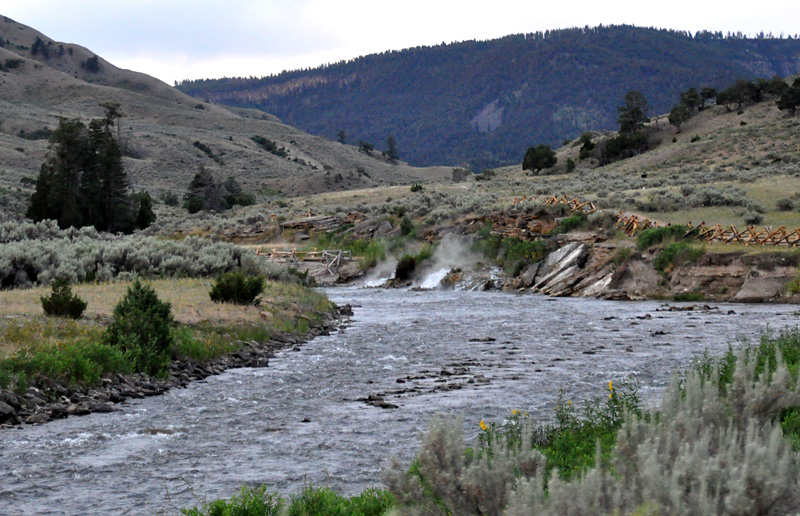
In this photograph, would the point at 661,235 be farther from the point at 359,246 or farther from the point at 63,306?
the point at 63,306

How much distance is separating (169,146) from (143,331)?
127106mm

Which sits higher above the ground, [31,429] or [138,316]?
[138,316]

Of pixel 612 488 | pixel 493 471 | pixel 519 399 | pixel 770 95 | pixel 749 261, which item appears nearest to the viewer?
pixel 612 488

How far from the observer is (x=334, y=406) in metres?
13.3

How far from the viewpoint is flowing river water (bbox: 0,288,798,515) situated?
9172mm

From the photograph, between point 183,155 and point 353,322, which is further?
point 183,155

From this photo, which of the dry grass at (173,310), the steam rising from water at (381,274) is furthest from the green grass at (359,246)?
the dry grass at (173,310)

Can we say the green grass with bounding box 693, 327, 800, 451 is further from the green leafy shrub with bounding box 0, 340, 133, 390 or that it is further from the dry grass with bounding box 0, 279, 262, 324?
the dry grass with bounding box 0, 279, 262, 324

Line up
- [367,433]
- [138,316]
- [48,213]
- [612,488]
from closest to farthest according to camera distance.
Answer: [612,488] → [367,433] → [138,316] → [48,213]

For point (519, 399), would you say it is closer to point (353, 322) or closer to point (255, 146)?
point (353, 322)

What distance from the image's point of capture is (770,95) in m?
99.1

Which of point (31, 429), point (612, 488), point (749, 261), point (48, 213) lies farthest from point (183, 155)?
point (612, 488)

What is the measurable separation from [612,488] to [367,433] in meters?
7.00

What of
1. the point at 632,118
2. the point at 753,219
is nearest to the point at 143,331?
the point at 753,219
